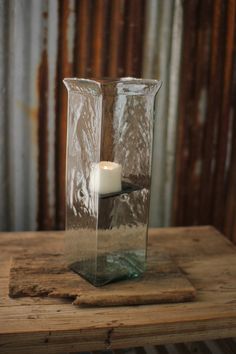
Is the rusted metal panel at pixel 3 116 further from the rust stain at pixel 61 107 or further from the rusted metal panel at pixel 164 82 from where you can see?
the rusted metal panel at pixel 164 82

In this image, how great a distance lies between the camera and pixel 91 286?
102cm

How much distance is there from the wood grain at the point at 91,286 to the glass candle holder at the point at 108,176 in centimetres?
3

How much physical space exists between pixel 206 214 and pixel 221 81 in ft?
1.49

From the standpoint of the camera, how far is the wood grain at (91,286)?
0.97 meters

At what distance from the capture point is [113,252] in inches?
41.6

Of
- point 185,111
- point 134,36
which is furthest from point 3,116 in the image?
point 185,111

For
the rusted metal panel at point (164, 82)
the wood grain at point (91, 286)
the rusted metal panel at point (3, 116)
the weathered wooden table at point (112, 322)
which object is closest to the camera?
the weathered wooden table at point (112, 322)

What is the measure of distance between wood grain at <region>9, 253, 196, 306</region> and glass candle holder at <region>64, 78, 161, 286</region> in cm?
3

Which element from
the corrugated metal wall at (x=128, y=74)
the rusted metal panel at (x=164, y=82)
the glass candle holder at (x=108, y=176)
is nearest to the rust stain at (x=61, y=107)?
the corrugated metal wall at (x=128, y=74)

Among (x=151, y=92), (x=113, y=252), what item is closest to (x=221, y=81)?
(x=151, y=92)

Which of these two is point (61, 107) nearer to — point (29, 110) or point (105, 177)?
point (29, 110)

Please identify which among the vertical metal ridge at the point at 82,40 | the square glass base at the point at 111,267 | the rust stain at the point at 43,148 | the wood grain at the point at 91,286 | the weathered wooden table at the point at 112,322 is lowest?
the weathered wooden table at the point at 112,322

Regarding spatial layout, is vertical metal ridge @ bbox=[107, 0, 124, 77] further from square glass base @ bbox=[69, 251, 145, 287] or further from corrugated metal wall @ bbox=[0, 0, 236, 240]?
square glass base @ bbox=[69, 251, 145, 287]

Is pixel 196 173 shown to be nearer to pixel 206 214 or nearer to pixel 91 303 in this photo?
pixel 206 214
